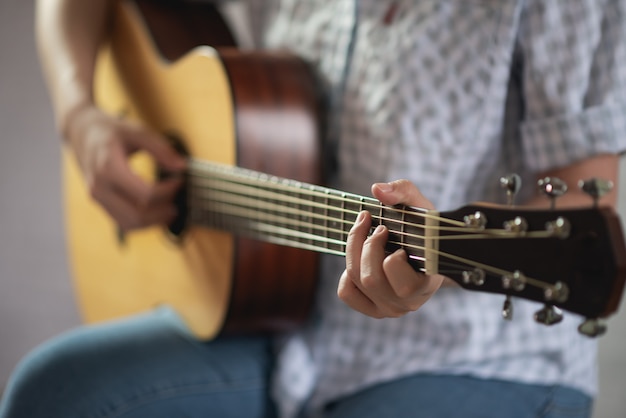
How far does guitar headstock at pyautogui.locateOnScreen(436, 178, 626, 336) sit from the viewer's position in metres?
0.48

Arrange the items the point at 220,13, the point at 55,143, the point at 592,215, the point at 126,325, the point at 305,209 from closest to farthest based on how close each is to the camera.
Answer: the point at 592,215 → the point at 305,209 → the point at 126,325 → the point at 220,13 → the point at 55,143

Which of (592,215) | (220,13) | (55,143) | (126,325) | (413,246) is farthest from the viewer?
(55,143)

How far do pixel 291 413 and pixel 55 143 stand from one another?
1165 millimetres

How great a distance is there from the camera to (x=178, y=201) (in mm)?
1065

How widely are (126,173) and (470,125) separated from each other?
453 mm

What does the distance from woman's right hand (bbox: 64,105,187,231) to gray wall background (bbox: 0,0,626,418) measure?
0.83m

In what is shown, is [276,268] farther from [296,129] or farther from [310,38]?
[310,38]

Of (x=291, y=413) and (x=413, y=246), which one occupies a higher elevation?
(x=413, y=246)

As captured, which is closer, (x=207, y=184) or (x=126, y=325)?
(x=207, y=184)

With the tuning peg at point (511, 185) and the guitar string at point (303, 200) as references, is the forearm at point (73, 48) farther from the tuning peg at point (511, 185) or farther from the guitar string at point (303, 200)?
the tuning peg at point (511, 185)

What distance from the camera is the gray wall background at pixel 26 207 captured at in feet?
6.05

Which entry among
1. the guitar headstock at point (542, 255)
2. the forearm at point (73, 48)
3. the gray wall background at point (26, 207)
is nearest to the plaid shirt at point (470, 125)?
the guitar headstock at point (542, 255)

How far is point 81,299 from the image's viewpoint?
1396 mm

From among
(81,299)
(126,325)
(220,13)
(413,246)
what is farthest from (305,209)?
(81,299)
